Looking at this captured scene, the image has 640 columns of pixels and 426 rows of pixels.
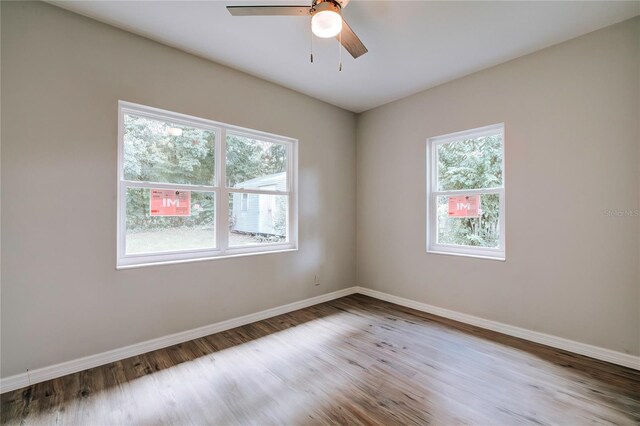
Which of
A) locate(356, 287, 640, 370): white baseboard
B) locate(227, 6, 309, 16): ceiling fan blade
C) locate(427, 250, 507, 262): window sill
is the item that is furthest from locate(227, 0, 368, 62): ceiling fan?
locate(356, 287, 640, 370): white baseboard

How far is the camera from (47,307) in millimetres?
2020

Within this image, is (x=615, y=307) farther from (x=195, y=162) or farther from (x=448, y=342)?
(x=195, y=162)

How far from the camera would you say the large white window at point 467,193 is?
9.72 feet

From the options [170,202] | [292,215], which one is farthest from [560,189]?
[170,202]

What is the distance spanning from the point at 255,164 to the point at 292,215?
0.79 m

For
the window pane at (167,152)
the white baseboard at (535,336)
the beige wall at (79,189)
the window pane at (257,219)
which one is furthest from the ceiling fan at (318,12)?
the white baseboard at (535,336)

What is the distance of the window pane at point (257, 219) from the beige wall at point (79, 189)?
34 centimetres

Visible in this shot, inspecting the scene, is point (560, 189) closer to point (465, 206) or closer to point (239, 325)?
point (465, 206)

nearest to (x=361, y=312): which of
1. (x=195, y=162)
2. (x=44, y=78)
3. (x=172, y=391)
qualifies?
(x=172, y=391)

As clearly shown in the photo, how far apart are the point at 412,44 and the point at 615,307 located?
2.81 metres

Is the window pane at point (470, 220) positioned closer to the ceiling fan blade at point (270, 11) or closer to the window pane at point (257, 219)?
the window pane at point (257, 219)

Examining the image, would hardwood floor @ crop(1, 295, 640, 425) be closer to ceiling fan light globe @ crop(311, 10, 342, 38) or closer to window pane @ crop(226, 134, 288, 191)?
window pane @ crop(226, 134, 288, 191)

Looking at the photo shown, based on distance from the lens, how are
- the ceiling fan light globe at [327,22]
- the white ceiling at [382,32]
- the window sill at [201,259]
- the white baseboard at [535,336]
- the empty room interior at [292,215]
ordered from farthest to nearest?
the window sill at [201,259] < the white baseboard at [535,336] < the white ceiling at [382,32] < the empty room interior at [292,215] < the ceiling fan light globe at [327,22]

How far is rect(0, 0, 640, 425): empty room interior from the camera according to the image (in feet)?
6.20
